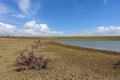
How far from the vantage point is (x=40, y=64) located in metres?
12.5

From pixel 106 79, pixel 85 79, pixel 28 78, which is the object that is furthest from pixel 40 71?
pixel 106 79

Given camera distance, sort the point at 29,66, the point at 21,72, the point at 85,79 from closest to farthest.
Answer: the point at 85,79 < the point at 21,72 < the point at 29,66

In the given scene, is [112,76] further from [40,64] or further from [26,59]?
[26,59]

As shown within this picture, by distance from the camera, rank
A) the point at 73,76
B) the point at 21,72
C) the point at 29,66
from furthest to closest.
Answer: the point at 29,66 → the point at 21,72 → the point at 73,76

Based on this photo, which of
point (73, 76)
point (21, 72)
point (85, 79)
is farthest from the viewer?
point (21, 72)

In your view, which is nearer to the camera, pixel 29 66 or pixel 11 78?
pixel 11 78

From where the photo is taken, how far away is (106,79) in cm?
973

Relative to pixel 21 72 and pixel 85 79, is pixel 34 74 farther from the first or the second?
pixel 85 79

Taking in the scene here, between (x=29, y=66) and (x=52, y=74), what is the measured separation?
2.38 metres

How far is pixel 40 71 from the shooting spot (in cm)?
1163

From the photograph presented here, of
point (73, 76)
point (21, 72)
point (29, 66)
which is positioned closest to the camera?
point (73, 76)

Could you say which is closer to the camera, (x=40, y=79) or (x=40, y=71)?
(x=40, y=79)

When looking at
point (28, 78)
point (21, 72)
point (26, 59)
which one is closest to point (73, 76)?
point (28, 78)

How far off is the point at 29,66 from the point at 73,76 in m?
3.65
